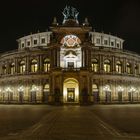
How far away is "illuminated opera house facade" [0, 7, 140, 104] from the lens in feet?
227

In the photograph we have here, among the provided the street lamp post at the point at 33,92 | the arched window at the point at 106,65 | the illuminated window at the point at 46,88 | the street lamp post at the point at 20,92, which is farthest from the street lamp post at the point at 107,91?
the street lamp post at the point at 20,92

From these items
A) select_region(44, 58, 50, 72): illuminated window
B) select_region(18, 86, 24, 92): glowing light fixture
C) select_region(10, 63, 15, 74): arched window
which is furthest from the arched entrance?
select_region(10, 63, 15, 74): arched window

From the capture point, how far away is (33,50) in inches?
3071

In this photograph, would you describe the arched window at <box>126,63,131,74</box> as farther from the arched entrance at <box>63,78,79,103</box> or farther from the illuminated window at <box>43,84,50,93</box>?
the illuminated window at <box>43,84,50,93</box>

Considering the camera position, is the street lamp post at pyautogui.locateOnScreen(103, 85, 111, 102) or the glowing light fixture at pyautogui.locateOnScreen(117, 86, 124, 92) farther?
the glowing light fixture at pyautogui.locateOnScreen(117, 86, 124, 92)

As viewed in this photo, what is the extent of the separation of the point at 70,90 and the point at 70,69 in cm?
667

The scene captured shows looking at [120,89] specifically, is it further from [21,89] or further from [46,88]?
[21,89]

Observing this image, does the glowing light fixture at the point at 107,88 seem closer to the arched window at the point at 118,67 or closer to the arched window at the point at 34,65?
the arched window at the point at 118,67

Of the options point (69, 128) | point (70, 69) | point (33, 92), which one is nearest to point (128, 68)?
point (70, 69)

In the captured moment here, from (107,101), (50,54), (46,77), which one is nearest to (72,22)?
(50,54)

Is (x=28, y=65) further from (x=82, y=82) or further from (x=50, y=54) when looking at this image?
(x=82, y=82)

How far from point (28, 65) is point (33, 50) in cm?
438

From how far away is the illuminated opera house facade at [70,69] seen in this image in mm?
69250

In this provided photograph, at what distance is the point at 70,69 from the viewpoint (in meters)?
69.2
